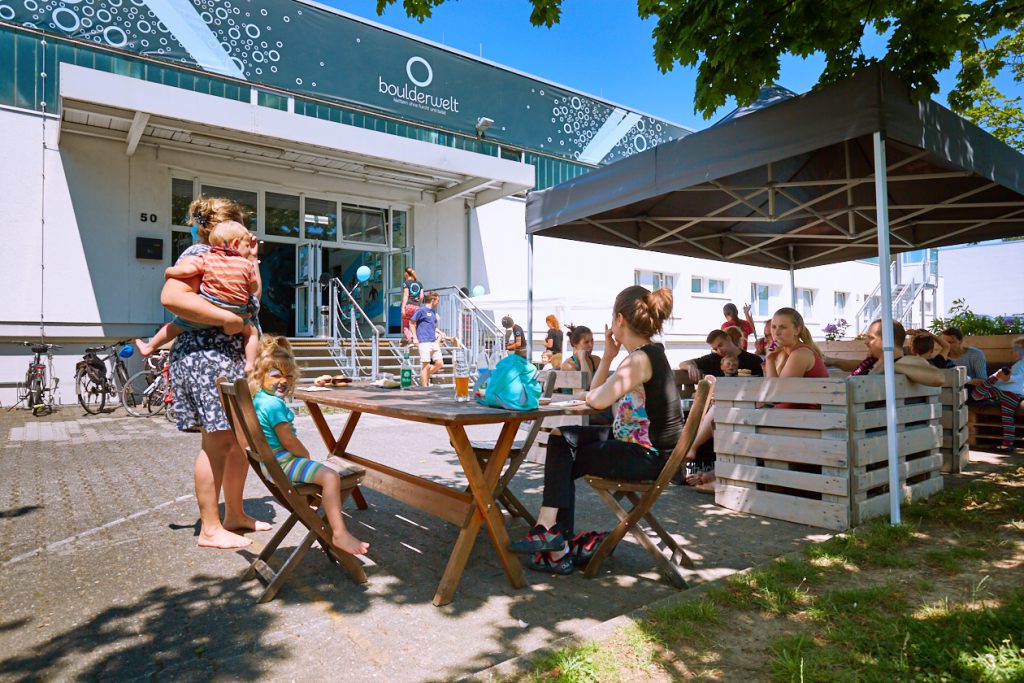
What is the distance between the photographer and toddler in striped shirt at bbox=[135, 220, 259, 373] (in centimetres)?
334

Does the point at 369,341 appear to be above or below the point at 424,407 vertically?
above

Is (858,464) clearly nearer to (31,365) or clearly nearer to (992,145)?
(992,145)

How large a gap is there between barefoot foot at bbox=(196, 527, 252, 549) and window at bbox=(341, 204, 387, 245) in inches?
455

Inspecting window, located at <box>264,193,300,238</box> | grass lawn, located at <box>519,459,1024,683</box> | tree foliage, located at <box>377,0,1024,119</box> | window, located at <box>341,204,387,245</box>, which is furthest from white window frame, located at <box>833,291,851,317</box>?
grass lawn, located at <box>519,459,1024,683</box>

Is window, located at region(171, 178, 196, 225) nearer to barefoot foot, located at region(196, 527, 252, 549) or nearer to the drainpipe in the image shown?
the drainpipe

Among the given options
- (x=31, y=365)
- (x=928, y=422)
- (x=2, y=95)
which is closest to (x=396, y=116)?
(x=2, y=95)

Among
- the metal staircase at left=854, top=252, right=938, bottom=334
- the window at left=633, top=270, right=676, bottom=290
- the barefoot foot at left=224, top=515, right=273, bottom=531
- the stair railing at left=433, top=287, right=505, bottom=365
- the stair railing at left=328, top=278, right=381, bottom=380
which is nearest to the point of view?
the barefoot foot at left=224, top=515, right=273, bottom=531

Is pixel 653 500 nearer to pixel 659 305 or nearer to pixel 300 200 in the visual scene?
pixel 659 305

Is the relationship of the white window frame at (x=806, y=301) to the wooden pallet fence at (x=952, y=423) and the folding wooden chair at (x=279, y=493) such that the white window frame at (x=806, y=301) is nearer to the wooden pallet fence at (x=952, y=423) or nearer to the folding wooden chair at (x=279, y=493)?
the wooden pallet fence at (x=952, y=423)

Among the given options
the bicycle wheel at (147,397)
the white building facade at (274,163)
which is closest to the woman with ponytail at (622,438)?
the white building facade at (274,163)

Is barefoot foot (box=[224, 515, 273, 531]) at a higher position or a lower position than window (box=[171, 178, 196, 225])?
lower

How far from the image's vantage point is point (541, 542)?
3.06 m

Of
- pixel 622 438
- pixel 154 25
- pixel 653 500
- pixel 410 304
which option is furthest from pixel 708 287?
pixel 653 500

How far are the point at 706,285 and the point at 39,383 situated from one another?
1828cm
